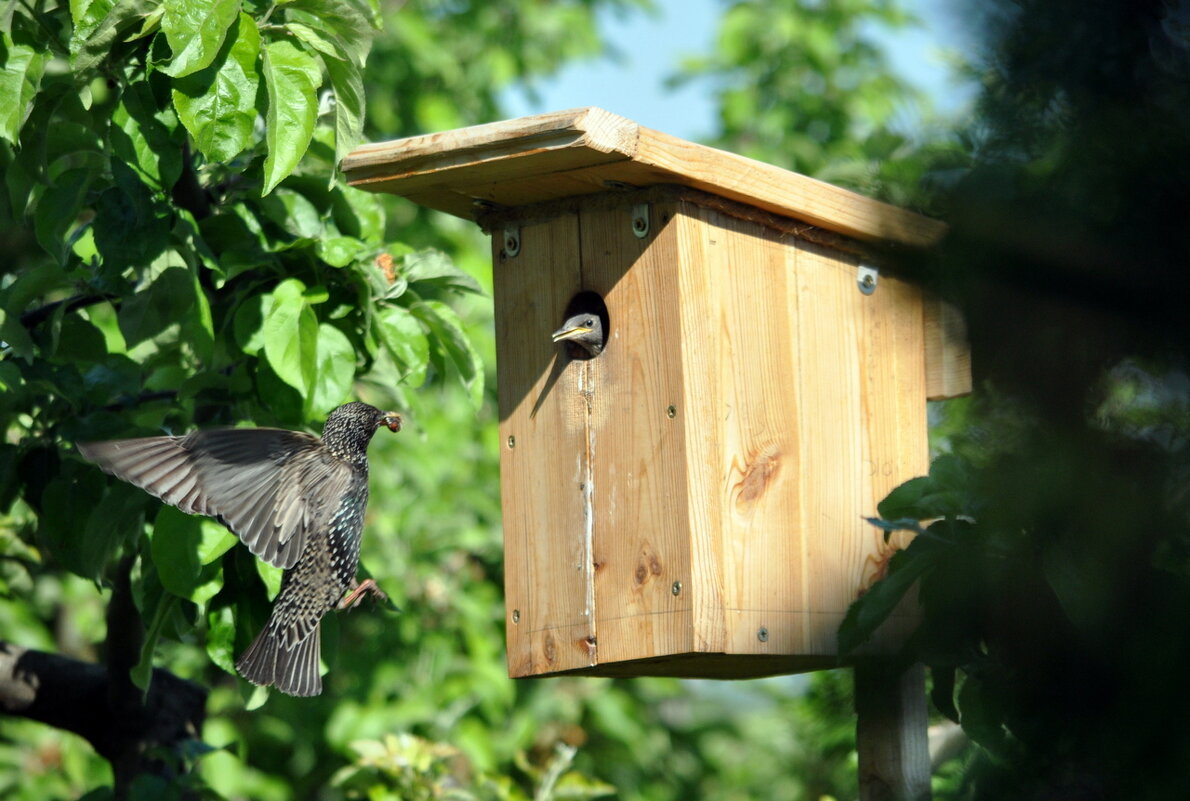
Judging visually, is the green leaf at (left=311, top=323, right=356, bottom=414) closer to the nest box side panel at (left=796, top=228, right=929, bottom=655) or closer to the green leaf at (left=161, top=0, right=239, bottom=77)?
the green leaf at (left=161, top=0, right=239, bottom=77)

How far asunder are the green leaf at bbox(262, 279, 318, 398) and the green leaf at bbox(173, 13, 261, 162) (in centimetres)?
41

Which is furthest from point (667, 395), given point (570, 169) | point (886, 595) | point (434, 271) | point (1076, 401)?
point (1076, 401)

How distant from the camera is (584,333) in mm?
2795

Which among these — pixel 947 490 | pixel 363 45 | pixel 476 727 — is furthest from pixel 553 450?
pixel 476 727

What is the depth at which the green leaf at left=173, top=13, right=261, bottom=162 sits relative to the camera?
7.44 feet

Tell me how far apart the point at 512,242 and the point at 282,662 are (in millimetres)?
961

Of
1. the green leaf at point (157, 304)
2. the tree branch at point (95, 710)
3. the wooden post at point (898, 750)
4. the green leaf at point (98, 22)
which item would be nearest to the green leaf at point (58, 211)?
the green leaf at point (157, 304)

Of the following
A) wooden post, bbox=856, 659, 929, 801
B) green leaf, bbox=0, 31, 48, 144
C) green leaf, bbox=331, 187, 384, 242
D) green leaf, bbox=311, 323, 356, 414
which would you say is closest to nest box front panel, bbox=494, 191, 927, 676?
wooden post, bbox=856, 659, 929, 801

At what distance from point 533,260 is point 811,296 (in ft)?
1.92

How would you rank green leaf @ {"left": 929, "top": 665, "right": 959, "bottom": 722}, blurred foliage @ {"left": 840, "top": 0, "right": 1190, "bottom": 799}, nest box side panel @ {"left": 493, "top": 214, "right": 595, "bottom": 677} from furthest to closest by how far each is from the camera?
nest box side panel @ {"left": 493, "top": 214, "right": 595, "bottom": 677} → green leaf @ {"left": 929, "top": 665, "right": 959, "bottom": 722} → blurred foliage @ {"left": 840, "top": 0, "right": 1190, "bottom": 799}

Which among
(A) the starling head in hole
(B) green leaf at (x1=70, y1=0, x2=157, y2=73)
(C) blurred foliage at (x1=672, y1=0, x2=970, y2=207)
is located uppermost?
(C) blurred foliage at (x1=672, y1=0, x2=970, y2=207)

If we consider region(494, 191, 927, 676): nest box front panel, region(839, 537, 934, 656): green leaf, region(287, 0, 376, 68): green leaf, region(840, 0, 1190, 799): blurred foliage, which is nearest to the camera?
region(840, 0, 1190, 799): blurred foliage

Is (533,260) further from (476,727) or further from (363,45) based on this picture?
(476,727)

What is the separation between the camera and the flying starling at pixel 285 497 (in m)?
2.58
